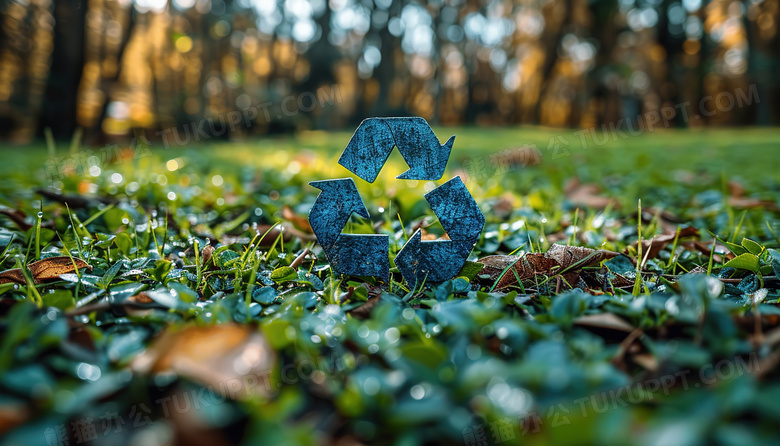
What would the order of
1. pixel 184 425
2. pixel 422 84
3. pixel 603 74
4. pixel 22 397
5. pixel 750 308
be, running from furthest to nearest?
pixel 422 84 < pixel 603 74 < pixel 750 308 < pixel 22 397 < pixel 184 425

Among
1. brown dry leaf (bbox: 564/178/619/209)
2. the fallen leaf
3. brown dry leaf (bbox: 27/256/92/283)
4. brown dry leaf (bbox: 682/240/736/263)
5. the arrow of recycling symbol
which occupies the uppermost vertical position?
the arrow of recycling symbol

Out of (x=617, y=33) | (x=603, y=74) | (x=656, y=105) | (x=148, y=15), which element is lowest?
(x=656, y=105)

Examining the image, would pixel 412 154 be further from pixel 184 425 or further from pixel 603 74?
pixel 603 74

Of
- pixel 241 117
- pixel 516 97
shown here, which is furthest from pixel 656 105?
pixel 241 117

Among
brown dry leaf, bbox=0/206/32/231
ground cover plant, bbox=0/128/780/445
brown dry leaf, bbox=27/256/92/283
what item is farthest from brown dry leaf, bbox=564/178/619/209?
brown dry leaf, bbox=0/206/32/231

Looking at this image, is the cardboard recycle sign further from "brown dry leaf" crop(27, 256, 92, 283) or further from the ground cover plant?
"brown dry leaf" crop(27, 256, 92, 283)

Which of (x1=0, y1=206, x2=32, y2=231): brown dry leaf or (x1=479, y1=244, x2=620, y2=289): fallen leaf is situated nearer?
(x1=479, y1=244, x2=620, y2=289): fallen leaf

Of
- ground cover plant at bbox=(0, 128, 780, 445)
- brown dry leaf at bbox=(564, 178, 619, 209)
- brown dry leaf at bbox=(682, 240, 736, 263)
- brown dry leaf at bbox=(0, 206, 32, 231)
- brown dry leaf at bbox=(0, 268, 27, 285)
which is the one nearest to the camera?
ground cover plant at bbox=(0, 128, 780, 445)
